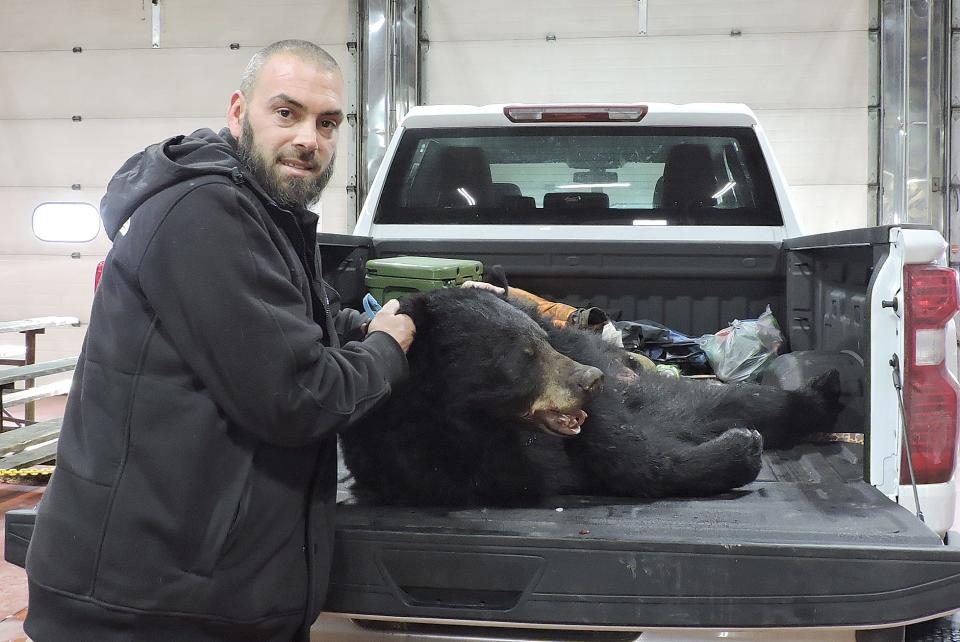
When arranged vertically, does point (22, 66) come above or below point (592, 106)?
above

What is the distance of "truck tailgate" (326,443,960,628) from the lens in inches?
73.3

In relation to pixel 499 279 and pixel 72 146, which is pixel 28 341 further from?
pixel 499 279

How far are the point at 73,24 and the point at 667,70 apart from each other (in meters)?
7.59

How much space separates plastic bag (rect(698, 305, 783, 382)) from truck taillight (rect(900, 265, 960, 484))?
1337 mm

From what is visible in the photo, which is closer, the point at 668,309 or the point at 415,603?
the point at 415,603

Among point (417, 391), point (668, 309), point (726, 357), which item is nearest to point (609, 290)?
point (668, 309)

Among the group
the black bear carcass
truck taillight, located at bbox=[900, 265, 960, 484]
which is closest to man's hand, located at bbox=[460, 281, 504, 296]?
the black bear carcass

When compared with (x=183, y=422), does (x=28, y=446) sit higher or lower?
lower

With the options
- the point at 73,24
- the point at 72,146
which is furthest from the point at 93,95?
the point at 73,24

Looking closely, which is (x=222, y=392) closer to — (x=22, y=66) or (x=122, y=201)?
(x=122, y=201)

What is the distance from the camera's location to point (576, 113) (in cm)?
411

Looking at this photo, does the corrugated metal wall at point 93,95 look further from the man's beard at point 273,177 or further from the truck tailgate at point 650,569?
the truck tailgate at point 650,569

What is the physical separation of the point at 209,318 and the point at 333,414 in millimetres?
331

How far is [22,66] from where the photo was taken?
1112 centimetres
